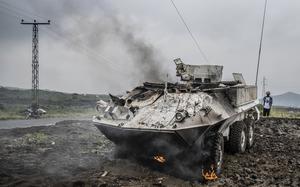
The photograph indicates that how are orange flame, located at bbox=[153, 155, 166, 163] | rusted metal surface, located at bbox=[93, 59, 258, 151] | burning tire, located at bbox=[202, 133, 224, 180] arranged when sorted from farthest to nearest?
orange flame, located at bbox=[153, 155, 166, 163]
burning tire, located at bbox=[202, 133, 224, 180]
rusted metal surface, located at bbox=[93, 59, 258, 151]

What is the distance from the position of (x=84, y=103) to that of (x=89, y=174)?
146 feet

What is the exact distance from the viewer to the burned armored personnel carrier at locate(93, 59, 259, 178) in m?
8.91

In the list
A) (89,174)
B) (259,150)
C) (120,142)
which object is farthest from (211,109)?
(259,150)

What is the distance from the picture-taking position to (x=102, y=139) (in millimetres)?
13992

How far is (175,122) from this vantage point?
8.92 metres

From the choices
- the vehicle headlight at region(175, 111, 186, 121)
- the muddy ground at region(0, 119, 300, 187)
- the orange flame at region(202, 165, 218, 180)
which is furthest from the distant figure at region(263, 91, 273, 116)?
the vehicle headlight at region(175, 111, 186, 121)

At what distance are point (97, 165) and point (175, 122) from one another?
2152 mm

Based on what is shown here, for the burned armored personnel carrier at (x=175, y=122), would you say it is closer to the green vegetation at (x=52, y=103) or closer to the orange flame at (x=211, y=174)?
the orange flame at (x=211, y=174)

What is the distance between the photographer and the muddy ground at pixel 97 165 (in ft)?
27.3

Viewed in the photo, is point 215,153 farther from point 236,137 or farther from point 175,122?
point 236,137

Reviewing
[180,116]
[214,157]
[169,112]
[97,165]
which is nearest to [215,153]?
[214,157]

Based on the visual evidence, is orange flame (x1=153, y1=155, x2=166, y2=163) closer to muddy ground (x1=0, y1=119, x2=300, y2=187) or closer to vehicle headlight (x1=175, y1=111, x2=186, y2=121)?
muddy ground (x1=0, y1=119, x2=300, y2=187)

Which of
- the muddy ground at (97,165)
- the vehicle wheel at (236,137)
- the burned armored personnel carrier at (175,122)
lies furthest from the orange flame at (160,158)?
the vehicle wheel at (236,137)

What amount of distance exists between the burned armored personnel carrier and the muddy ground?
506 millimetres
